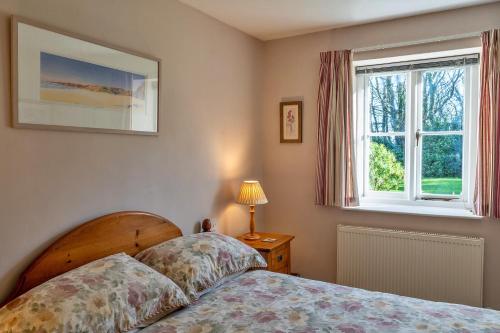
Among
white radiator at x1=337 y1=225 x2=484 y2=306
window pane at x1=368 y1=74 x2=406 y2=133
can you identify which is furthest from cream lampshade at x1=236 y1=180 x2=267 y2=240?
window pane at x1=368 y1=74 x2=406 y2=133

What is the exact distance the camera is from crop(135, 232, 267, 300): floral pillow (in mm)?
2051

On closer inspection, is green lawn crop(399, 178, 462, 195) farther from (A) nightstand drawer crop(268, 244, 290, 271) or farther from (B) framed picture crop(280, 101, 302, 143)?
(A) nightstand drawer crop(268, 244, 290, 271)

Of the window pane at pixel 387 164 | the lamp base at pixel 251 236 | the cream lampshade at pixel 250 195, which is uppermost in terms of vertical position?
the window pane at pixel 387 164

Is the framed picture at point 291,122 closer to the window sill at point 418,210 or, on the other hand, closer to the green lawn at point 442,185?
the window sill at point 418,210

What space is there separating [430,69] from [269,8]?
1.42 metres

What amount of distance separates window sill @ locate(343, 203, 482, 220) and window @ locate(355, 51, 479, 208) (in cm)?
7

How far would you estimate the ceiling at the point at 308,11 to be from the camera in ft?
8.97

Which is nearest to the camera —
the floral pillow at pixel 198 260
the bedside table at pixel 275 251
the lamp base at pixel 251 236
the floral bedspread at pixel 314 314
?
the floral bedspread at pixel 314 314

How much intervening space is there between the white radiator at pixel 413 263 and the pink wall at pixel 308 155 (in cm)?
11

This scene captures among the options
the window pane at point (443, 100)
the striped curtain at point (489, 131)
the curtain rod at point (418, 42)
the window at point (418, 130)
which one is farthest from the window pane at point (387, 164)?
the curtain rod at point (418, 42)

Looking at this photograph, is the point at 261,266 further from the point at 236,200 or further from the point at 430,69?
the point at 430,69

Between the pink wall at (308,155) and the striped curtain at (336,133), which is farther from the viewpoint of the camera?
the striped curtain at (336,133)

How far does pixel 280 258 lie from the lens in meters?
3.12

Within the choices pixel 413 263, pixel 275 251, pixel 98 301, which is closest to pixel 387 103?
pixel 413 263
